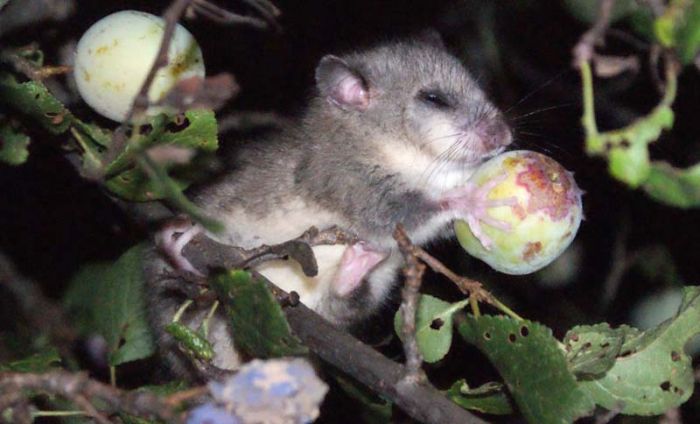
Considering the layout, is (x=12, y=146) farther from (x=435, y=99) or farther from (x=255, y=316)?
(x=435, y=99)

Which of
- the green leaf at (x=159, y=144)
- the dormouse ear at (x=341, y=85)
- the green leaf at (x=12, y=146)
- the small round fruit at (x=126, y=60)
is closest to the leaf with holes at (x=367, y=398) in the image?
the green leaf at (x=159, y=144)

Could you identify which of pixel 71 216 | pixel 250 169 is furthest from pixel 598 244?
pixel 71 216

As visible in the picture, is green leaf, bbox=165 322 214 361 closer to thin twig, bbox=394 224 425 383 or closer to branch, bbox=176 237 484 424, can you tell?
branch, bbox=176 237 484 424

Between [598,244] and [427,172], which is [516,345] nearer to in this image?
[427,172]

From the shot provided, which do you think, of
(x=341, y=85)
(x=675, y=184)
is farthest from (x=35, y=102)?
(x=675, y=184)

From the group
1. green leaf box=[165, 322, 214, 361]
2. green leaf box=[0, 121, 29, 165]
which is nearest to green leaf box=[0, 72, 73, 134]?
green leaf box=[0, 121, 29, 165]

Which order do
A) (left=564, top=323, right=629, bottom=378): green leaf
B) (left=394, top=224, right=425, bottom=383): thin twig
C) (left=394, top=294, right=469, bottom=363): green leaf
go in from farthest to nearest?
(left=394, top=294, right=469, bottom=363): green leaf → (left=564, top=323, right=629, bottom=378): green leaf → (left=394, top=224, right=425, bottom=383): thin twig

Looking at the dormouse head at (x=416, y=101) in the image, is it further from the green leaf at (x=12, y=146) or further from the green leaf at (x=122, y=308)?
the green leaf at (x=12, y=146)
